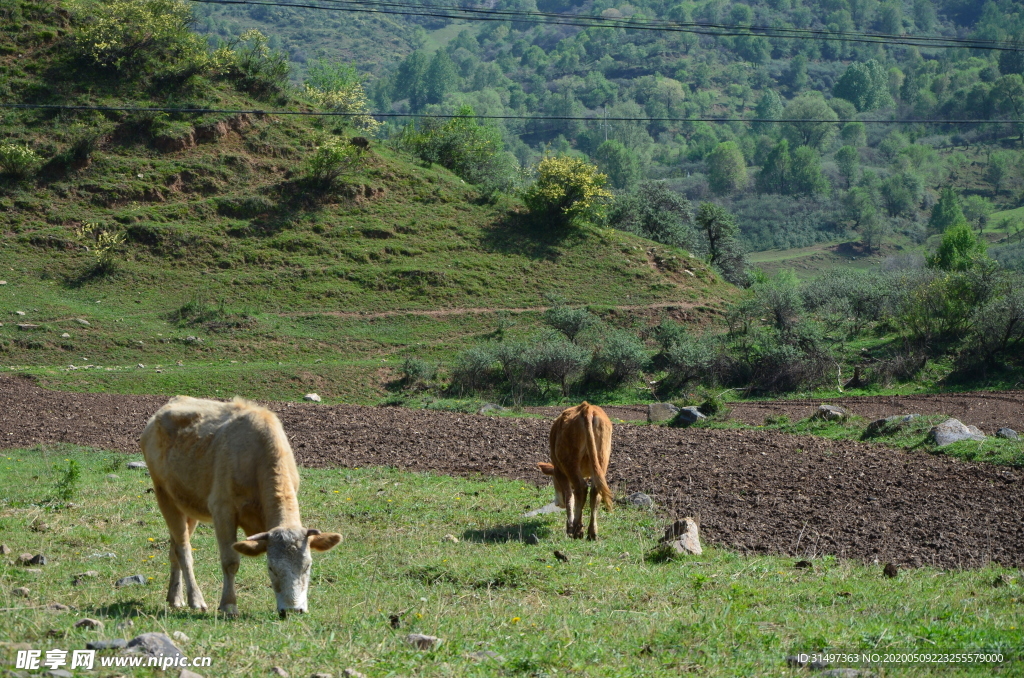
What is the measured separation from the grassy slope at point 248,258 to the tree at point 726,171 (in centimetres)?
11031

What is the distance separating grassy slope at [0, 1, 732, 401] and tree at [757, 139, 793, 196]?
11299 cm

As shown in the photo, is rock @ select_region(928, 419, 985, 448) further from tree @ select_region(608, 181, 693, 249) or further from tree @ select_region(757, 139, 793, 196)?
tree @ select_region(757, 139, 793, 196)

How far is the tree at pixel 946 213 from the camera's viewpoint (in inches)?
5064

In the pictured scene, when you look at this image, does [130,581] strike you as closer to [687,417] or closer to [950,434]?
[950,434]

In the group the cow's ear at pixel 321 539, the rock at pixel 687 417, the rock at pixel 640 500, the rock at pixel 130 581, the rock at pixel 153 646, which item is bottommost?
the rock at pixel 687 417

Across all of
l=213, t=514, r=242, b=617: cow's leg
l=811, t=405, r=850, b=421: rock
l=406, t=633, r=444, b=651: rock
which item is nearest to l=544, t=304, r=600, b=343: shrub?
l=811, t=405, r=850, b=421: rock

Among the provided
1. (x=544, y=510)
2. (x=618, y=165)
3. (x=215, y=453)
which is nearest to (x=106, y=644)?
(x=215, y=453)

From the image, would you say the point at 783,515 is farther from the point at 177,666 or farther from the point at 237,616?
the point at 177,666

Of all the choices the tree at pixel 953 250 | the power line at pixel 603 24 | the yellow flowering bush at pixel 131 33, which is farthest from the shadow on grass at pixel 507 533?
the tree at pixel 953 250

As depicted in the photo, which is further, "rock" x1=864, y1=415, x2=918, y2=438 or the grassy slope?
the grassy slope

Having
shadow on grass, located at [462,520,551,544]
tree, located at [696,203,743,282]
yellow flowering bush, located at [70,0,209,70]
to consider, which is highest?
yellow flowering bush, located at [70,0,209,70]

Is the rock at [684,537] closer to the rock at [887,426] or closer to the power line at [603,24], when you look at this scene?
the power line at [603,24]

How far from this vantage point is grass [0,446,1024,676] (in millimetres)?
6777

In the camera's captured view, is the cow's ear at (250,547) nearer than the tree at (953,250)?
Yes
